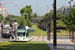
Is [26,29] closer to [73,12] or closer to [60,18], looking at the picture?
[73,12]

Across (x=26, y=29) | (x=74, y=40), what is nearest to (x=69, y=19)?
(x=74, y=40)

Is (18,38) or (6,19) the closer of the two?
(18,38)

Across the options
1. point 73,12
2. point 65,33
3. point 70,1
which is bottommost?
point 65,33

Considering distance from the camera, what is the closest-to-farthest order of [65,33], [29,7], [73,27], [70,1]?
[73,27] → [70,1] → [65,33] → [29,7]

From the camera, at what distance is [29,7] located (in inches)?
3634

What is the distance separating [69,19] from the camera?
1330 inches

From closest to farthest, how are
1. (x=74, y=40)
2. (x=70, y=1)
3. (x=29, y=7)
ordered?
(x=74, y=40)
(x=70, y=1)
(x=29, y=7)

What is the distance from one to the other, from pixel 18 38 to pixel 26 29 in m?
2.60

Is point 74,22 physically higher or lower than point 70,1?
lower

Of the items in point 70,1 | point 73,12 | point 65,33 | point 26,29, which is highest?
point 70,1

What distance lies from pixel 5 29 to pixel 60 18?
111ft

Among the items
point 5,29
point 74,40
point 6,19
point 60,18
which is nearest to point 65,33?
point 60,18

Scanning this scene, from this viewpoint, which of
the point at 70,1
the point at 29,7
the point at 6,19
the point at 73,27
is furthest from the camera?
the point at 6,19

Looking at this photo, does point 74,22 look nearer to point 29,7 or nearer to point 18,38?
point 18,38
